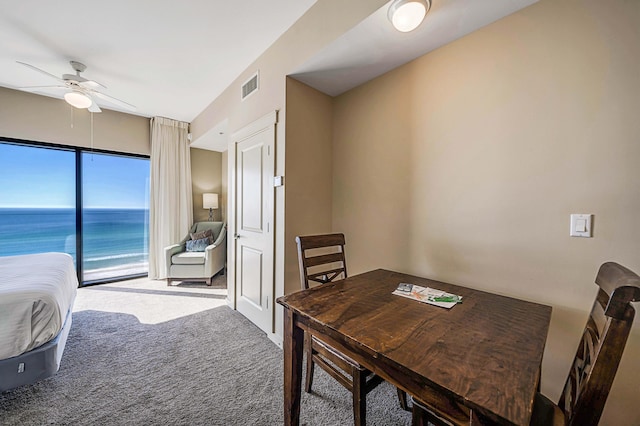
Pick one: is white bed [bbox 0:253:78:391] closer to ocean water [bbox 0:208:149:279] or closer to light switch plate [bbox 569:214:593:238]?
ocean water [bbox 0:208:149:279]

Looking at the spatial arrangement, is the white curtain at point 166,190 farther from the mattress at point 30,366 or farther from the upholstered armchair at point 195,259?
the mattress at point 30,366

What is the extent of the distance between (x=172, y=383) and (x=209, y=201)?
11.3 ft

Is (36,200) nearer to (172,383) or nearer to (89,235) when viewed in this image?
(89,235)

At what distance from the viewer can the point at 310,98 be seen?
94.4 inches

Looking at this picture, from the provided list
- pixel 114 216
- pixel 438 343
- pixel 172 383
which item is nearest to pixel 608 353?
pixel 438 343

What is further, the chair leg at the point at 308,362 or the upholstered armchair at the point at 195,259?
the upholstered armchair at the point at 195,259

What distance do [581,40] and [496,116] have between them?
47 cm

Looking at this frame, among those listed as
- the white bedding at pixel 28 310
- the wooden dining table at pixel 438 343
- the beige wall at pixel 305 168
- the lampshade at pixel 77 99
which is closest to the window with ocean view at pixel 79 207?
the lampshade at pixel 77 99

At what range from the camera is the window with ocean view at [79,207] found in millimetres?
3410

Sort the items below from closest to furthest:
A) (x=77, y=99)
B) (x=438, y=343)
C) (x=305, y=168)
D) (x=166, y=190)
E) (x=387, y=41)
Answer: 1. (x=438, y=343)
2. (x=387, y=41)
3. (x=305, y=168)
4. (x=77, y=99)
5. (x=166, y=190)

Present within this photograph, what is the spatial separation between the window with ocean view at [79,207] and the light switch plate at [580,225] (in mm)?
5350

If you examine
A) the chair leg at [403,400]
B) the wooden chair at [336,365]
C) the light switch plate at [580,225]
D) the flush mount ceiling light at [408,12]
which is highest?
the flush mount ceiling light at [408,12]

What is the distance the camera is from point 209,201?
4.72m

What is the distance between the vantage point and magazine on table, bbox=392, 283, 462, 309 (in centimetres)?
127
